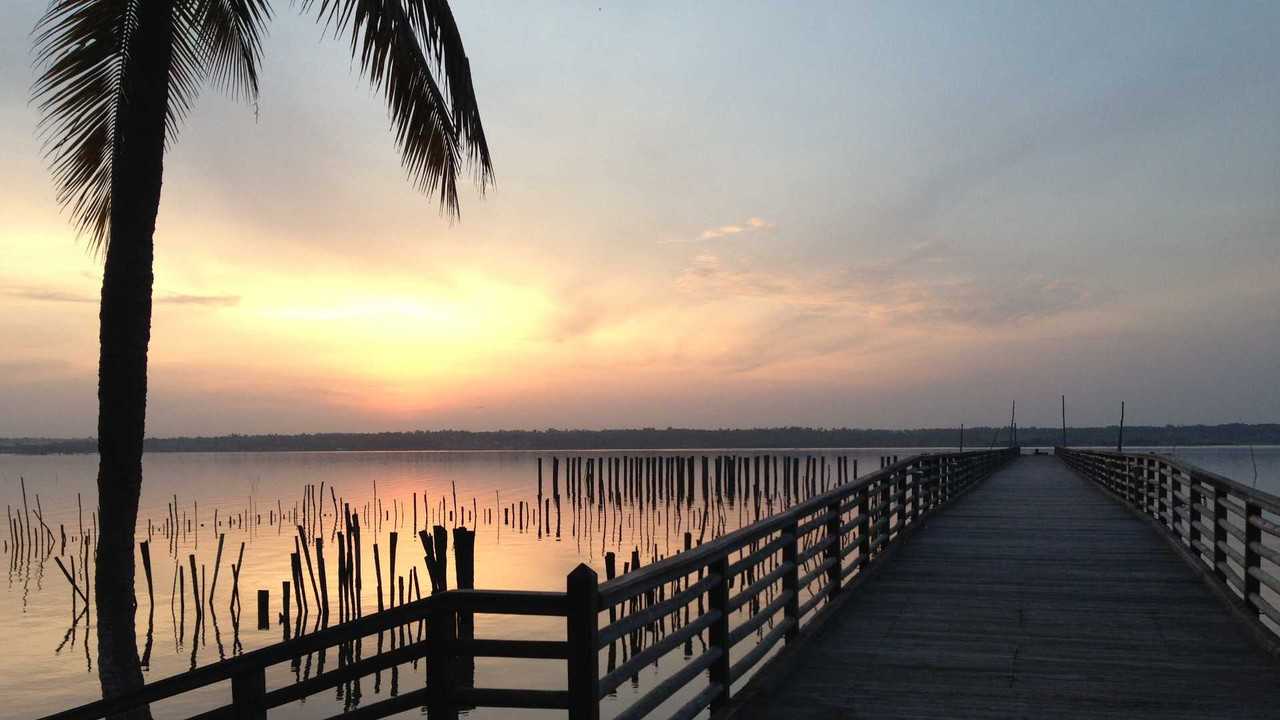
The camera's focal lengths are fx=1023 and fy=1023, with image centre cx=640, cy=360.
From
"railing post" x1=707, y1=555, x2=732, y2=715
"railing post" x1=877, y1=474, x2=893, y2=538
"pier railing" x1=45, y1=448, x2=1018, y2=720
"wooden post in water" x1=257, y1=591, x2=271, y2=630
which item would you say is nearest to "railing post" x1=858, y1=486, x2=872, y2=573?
"railing post" x1=877, y1=474, x2=893, y2=538

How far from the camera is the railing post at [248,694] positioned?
4328mm

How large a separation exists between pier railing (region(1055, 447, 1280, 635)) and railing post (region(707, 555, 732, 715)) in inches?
169

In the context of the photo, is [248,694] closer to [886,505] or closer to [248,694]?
[248,694]

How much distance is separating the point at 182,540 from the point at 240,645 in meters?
25.9

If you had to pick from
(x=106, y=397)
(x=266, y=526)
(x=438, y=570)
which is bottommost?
(x=266, y=526)

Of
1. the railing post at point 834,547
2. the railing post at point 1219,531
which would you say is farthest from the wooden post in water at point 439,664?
the railing post at point 1219,531

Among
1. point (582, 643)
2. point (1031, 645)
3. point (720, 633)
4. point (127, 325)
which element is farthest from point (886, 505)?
point (582, 643)

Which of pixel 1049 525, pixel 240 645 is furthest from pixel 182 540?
pixel 1049 525

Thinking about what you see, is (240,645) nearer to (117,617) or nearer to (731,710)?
(117,617)

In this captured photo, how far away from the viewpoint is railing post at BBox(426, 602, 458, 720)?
4.75 m

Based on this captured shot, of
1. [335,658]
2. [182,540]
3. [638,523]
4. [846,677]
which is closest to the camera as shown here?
[846,677]

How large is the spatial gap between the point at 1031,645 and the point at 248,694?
6.62 meters

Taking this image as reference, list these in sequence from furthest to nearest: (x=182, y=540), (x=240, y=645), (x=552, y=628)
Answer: (x=182, y=540) → (x=552, y=628) → (x=240, y=645)

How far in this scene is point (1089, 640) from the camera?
882 centimetres
